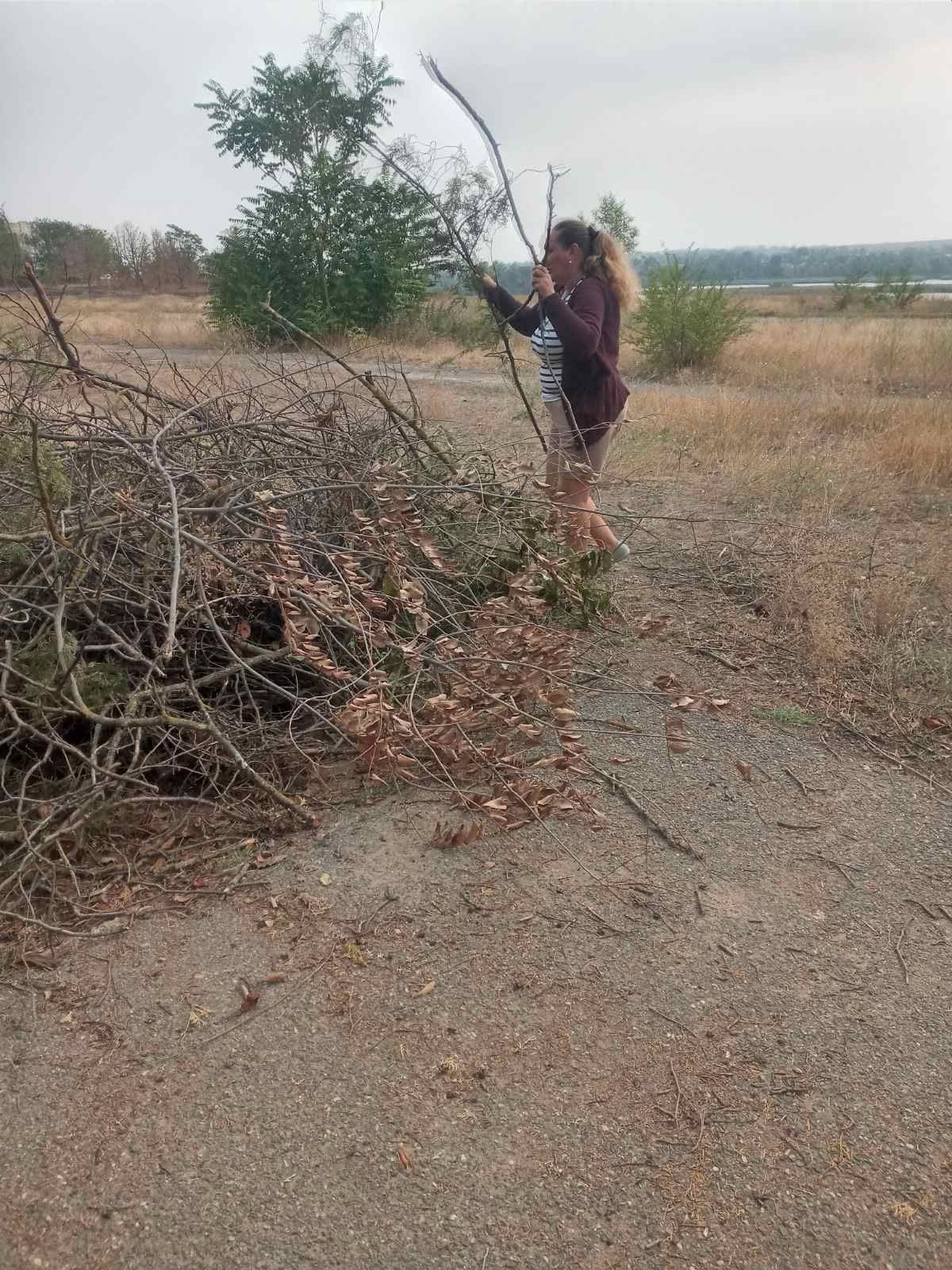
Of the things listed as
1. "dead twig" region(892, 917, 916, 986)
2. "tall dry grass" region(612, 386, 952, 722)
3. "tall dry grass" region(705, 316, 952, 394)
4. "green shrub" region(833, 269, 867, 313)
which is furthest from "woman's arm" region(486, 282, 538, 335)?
"green shrub" region(833, 269, 867, 313)

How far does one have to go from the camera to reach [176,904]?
2398 millimetres

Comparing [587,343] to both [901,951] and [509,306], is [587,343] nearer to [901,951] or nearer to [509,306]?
[509,306]

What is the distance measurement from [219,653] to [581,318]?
2118mm

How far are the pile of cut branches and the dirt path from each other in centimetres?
27

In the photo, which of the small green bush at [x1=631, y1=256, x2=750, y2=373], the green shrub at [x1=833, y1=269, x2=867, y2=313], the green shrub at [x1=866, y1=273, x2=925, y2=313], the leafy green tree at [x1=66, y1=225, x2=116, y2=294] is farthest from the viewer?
the green shrub at [x1=833, y1=269, x2=867, y2=313]

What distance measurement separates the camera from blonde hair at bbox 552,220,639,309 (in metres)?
3.91

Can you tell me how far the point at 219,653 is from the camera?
303 cm

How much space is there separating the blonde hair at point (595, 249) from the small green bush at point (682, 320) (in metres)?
10.0

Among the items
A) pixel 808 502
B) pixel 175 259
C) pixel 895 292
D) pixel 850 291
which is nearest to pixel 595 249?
pixel 808 502

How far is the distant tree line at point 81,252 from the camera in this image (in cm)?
373

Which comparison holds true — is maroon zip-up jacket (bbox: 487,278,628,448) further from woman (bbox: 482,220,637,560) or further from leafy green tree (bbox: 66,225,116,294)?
leafy green tree (bbox: 66,225,116,294)

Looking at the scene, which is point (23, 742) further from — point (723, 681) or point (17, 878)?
point (723, 681)

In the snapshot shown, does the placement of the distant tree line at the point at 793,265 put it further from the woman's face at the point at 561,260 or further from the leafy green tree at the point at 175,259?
the leafy green tree at the point at 175,259

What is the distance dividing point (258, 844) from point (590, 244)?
116 inches
